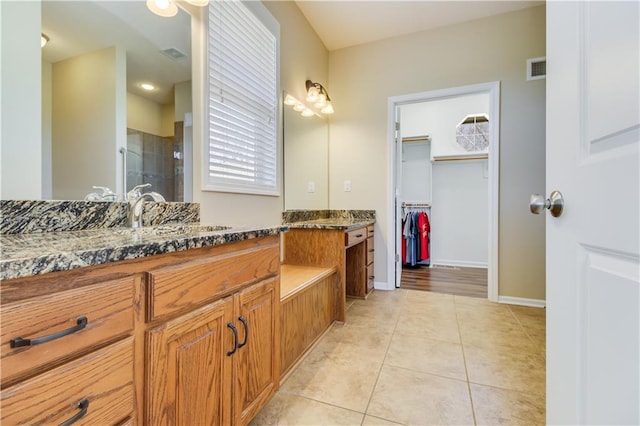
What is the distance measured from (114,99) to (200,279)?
0.92 metres

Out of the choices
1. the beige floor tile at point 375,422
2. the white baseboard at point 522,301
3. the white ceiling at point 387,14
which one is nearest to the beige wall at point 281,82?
the white ceiling at point 387,14

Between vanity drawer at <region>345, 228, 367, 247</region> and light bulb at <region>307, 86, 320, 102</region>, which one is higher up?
light bulb at <region>307, 86, 320, 102</region>

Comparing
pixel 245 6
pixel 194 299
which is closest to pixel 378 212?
pixel 245 6

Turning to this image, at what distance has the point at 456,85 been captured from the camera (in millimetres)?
2902

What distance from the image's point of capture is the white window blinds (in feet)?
5.46

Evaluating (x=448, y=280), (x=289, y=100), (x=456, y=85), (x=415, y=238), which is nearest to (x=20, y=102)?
(x=289, y=100)

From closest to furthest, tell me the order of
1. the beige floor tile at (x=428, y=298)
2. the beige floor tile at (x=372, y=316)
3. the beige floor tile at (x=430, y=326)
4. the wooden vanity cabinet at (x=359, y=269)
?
the beige floor tile at (x=430, y=326) → the beige floor tile at (x=372, y=316) → the beige floor tile at (x=428, y=298) → the wooden vanity cabinet at (x=359, y=269)

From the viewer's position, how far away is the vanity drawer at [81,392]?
18.8 inches

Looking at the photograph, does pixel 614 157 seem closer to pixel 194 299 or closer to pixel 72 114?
pixel 194 299

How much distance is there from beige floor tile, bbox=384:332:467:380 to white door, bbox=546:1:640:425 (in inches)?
36.1

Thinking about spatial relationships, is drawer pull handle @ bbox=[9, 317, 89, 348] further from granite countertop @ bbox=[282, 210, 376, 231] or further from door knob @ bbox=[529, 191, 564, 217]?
granite countertop @ bbox=[282, 210, 376, 231]

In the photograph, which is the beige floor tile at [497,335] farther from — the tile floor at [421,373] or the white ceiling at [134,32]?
the white ceiling at [134,32]

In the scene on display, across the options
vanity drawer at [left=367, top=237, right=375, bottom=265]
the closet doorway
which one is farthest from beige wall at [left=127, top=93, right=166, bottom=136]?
the closet doorway

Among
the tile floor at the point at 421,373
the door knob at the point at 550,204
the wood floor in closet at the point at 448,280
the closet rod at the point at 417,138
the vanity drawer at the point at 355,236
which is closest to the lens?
the door knob at the point at 550,204
